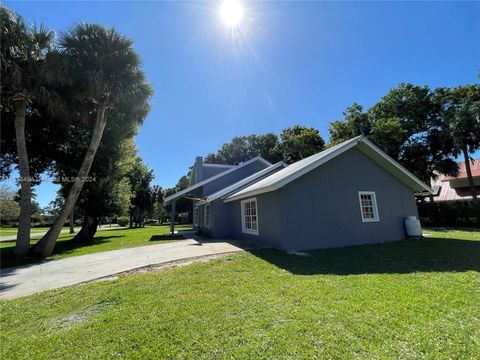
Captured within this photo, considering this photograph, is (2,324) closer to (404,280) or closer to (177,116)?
(404,280)

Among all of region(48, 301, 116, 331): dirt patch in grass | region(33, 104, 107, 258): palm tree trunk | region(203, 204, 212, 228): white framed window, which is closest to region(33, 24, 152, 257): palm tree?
region(33, 104, 107, 258): palm tree trunk

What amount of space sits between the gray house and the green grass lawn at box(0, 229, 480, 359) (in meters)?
2.84

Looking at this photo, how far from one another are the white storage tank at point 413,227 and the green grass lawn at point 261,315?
4.72 m

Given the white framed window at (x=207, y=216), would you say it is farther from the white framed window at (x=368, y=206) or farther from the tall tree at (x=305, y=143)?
the tall tree at (x=305, y=143)

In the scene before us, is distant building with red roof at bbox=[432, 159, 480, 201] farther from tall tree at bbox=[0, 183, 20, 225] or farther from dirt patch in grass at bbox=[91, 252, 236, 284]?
tall tree at bbox=[0, 183, 20, 225]

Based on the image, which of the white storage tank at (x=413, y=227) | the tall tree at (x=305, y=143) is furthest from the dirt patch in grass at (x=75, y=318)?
the tall tree at (x=305, y=143)

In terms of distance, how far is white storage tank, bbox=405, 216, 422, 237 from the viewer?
1052 centimetres

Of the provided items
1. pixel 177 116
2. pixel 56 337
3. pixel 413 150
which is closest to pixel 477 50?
pixel 413 150

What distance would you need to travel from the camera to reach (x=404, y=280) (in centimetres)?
491

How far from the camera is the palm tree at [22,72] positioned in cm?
958

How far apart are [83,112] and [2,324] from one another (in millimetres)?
11774

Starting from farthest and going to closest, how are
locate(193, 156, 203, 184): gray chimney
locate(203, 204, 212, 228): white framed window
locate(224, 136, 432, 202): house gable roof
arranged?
1. locate(193, 156, 203, 184): gray chimney
2. locate(203, 204, 212, 228): white framed window
3. locate(224, 136, 432, 202): house gable roof

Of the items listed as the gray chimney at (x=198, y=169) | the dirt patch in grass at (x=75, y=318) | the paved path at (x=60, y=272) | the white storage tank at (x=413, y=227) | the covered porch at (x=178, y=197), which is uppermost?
the gray chimney at (x=198, y=169)

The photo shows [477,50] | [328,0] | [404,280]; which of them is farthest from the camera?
[477,50]
